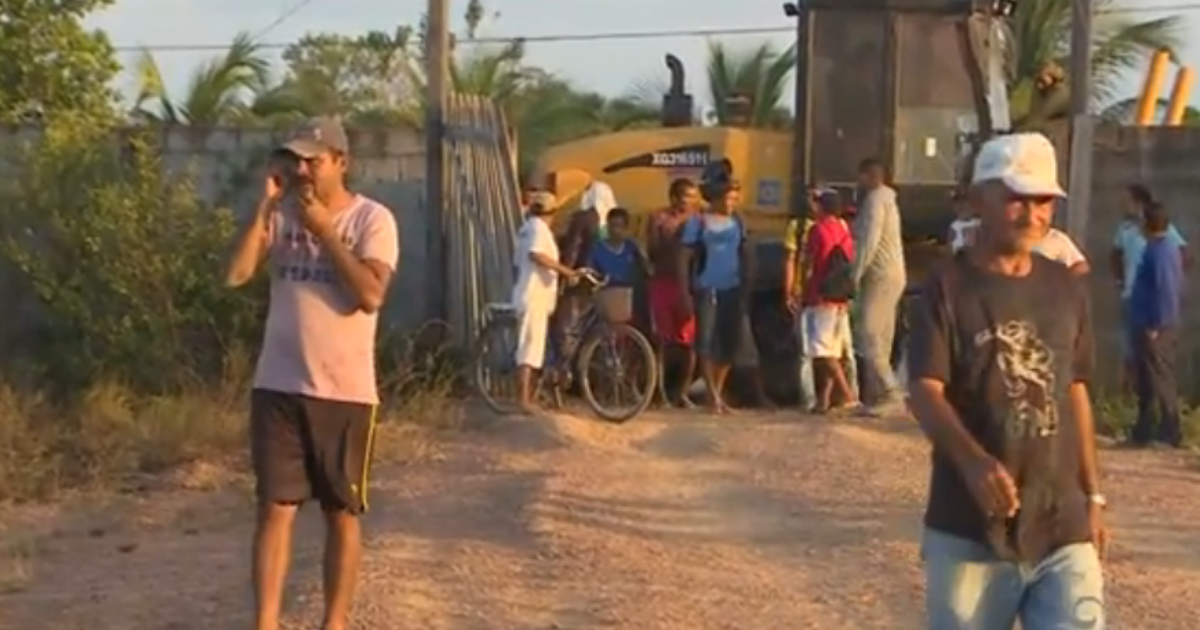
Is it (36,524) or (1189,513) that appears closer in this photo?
(1189,513)

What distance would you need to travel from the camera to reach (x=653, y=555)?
33.3 feet

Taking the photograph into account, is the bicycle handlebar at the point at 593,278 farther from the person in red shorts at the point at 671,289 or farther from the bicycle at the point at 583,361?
the person in red shorts at the point at 671,289

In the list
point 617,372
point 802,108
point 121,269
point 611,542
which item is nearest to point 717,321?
point 617,372

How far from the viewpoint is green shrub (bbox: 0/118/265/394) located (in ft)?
50.8

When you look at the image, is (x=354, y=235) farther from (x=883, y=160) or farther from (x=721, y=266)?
(x=883, y=160)

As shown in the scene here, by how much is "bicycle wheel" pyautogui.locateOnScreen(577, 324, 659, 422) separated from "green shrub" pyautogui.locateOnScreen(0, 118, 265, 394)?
228 cm

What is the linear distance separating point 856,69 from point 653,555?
781cm

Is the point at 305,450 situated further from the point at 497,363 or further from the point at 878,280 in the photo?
the point at 878,280

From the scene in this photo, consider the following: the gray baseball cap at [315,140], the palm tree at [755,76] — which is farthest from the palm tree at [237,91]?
the gray baseball cap at [315,140]

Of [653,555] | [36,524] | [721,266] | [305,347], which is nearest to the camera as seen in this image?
[305,347]

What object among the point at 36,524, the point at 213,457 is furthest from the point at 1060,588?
the point at 213,457

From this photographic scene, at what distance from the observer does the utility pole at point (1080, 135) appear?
17.0 m

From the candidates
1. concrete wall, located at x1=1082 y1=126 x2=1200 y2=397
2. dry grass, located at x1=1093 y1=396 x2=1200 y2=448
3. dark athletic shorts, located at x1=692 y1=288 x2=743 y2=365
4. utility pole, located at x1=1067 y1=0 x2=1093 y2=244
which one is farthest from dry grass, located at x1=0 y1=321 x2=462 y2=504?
concrete wall, located at x1=1082 y1=126 x2=1200 y2=397

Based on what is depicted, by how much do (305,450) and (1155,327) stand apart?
7734 millimetres
